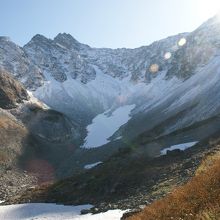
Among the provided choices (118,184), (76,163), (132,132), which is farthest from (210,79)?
(118,184)

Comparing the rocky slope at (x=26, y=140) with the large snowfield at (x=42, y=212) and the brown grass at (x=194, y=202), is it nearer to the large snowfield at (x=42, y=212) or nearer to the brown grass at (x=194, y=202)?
the large snowfield at (x=42, y=212)

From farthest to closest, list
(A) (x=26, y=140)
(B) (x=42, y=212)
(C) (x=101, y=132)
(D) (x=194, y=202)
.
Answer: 1. (C) (x=101, y=132)
2. (A) (x=26, y=140)
3. (B) (x=42, y=212)
4. (D) (x=194, y=202)

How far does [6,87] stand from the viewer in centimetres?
14562

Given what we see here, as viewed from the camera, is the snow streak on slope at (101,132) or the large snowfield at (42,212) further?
the snow streak on slope at (101,132)

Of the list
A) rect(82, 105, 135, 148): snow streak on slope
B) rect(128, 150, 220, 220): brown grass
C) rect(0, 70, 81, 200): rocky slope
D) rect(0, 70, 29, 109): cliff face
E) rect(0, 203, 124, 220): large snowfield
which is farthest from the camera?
rect(82, 105, 135, 148): snow streak on slope

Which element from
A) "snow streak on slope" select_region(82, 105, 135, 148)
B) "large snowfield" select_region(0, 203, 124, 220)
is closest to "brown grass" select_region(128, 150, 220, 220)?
"large snowfield" select_region(0, 203, 124, 220)

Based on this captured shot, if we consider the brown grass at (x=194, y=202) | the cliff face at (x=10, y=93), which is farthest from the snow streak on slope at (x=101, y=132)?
the brown grass at (x=194, y=202)

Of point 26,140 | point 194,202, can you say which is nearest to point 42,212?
point 194,202

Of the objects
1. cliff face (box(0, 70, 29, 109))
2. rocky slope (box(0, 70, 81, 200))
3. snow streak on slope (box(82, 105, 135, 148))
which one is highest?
cliff face (box(0, 70, 29, 109))

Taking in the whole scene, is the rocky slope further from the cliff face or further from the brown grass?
the brown grass

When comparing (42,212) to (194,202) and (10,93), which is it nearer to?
(194,202)

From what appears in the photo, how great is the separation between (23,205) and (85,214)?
9.63 meters

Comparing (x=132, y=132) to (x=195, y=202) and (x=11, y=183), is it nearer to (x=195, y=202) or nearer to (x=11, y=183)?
(x=11, y=183)

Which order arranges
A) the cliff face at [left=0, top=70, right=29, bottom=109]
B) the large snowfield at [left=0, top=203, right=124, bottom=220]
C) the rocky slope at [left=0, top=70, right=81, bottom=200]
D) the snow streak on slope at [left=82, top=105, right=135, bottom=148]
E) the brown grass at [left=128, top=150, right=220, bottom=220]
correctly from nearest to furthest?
the brown grass at [left=128, top=150, right=220, bottom=220]
the large snowfield at [left=0, top=203, right=124, bottom=220]
the rocky slope at [left=0, top=70, right=81, bottom=200]
the cliff face at [left=0, top=70, right=29, bottom=109]
the snow streak on slope at [left=82, top=105, right=135, bottom=148]
